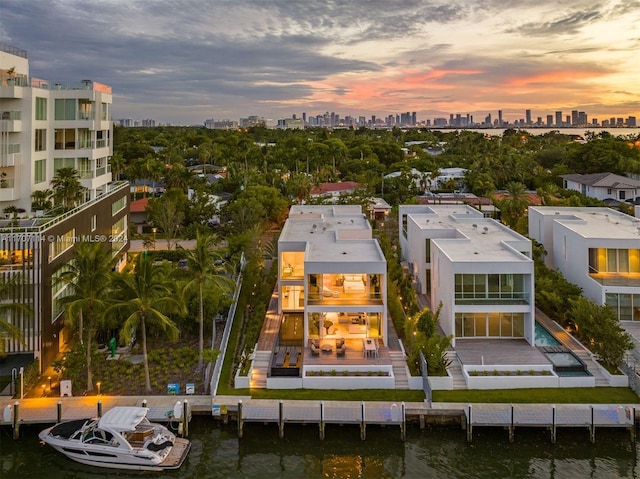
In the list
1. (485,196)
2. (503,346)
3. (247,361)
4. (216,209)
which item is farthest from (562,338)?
(485,196)

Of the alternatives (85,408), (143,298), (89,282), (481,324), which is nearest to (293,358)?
(143,298)

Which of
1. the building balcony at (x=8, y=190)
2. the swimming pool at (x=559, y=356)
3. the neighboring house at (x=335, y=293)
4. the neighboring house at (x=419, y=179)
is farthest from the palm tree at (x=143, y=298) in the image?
the neighboring house at (x=419, y=179)

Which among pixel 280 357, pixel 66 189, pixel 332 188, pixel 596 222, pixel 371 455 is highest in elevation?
pixel 332 188

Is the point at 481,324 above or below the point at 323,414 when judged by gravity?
above

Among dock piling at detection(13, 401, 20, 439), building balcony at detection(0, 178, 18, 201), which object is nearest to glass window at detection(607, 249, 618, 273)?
dock piling at detection(13, 401, 20, 439)

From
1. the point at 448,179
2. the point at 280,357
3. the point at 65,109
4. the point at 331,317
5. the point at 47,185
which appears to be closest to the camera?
the point at 280,357

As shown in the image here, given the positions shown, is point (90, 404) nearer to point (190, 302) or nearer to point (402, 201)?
point (190, 302)

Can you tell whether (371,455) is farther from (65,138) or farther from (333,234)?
(65,138)

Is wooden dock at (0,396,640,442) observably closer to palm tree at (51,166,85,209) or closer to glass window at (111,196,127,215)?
palm tree at (51,166,85,209)
